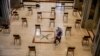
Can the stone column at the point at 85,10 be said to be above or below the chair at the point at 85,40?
above

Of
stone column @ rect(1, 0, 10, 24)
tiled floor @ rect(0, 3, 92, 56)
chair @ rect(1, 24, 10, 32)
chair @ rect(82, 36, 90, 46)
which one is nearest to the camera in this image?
tiled floor @ rect(0, 3, 92, 56)

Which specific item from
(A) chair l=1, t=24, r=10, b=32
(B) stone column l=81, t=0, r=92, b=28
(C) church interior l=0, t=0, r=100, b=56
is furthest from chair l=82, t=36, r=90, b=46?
(A) chair l=1, t=24, r=10, b=32

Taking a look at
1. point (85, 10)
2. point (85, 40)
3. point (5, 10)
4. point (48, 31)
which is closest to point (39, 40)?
point (48, 31)

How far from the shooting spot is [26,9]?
16359 millimetres

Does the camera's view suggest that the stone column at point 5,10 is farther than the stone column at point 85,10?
Yes

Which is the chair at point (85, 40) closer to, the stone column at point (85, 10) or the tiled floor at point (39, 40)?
the tiled floor at point (39, 40)

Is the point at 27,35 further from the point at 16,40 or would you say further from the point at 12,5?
the point at 12,5

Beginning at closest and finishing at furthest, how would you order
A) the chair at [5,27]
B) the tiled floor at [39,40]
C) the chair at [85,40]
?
1. the tiled floor at [39,40]
2. the chair at [85,40]
3. the chair at [5,27]

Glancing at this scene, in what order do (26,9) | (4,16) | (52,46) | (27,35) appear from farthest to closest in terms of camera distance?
(26,9) → (4,16) → (27,35) → (52,46)

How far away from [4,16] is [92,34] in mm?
6664

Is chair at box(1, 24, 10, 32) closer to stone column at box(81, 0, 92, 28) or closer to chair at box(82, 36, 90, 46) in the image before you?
chair at box(82, 36, 90, 46)

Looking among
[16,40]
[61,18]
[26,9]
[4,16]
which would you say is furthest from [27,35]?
[26,9]

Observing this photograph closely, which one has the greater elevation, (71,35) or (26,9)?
(26,9)

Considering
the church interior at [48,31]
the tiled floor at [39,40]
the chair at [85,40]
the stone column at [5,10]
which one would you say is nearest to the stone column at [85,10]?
the church interior at [48,31]
